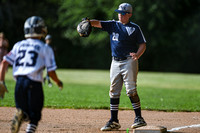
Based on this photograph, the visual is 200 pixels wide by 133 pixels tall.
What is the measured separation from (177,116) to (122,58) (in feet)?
8.97

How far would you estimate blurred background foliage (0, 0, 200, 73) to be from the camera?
108 feet

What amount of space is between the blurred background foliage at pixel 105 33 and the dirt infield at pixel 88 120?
22652 millimetres

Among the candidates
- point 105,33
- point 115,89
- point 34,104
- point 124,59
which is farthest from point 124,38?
point 105,33

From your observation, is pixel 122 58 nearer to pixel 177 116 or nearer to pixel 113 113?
pixel 113 113

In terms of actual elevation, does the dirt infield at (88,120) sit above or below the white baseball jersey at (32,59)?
below

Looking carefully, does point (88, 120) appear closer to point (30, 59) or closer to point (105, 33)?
point (30, 59)

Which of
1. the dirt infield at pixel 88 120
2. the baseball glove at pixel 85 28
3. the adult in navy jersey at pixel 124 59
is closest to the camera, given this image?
the dirt infield at pixel 88 120

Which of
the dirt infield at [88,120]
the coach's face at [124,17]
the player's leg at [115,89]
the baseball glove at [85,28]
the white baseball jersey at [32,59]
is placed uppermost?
the coach's face at [124,17]

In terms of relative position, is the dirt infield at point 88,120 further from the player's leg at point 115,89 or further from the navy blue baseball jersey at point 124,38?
the navy blue baseball jersey at point 124,38

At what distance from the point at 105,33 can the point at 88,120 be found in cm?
2733

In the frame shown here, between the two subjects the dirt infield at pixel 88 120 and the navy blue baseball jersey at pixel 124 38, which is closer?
the dirt infield at pixel 88 120

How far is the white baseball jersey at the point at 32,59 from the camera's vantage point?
502 cm

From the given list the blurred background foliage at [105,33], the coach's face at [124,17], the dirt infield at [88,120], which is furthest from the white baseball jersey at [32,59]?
the blurred background foliage at [105,33]

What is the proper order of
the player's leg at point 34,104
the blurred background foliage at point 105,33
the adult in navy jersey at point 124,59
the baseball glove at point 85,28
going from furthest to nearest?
1. the blurred background foliage at point 105,33
2. the baseball glove at point 85,28
3. the adult in navy jersey at point 124,59
4. the player's leg at point 34,104
